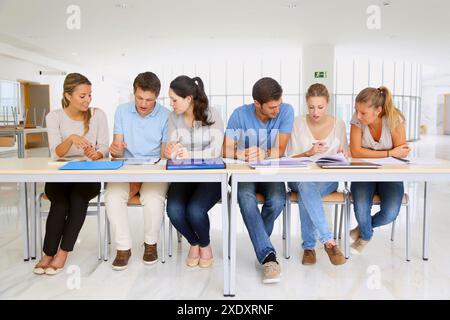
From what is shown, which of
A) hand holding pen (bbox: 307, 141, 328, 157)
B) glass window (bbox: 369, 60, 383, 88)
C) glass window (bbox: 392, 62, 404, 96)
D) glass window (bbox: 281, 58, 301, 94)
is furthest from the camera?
glass window (bbox: 392, 62, 404, 96)

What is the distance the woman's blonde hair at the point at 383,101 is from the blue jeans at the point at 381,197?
1.23ft

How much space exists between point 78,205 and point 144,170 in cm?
57

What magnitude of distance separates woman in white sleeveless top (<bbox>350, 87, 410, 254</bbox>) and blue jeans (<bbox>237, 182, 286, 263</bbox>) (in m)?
0.45

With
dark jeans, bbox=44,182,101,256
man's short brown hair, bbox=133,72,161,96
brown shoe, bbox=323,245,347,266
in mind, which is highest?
man's short brown hair, bbox=133,72,161,96

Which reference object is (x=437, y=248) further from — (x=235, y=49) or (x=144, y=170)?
(x=235, y=49)

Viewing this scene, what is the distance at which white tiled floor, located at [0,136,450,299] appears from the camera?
2057 millimetres

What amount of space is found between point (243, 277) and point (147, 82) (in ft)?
3.96

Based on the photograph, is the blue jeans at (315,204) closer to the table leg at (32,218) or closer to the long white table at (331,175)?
the long white table at (331,175)

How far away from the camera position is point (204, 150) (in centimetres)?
255

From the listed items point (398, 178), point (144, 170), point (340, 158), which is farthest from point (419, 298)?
point (144, 170)

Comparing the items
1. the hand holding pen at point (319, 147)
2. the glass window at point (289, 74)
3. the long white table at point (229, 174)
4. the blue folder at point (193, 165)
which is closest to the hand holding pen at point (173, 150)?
the blue folder at point (193, 165)

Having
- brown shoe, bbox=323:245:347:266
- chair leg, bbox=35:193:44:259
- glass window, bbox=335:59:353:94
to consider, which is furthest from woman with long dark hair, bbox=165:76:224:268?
glass window, bbox=335:59:353:94

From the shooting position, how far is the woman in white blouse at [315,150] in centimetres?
229

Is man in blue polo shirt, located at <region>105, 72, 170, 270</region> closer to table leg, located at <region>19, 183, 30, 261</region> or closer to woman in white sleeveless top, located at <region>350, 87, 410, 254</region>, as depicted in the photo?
table leg, located at <region>19, 183, 30, 261</region>
